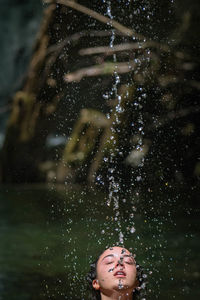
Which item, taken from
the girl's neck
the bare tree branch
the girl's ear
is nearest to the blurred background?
the bare tree branch

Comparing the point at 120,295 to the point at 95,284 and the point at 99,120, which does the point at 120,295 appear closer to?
the point at 95,284

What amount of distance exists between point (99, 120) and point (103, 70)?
0.71m

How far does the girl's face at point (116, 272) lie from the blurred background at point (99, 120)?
291 centimetres

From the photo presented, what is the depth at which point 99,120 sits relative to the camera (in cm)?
805

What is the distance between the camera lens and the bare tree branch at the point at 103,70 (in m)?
7.68

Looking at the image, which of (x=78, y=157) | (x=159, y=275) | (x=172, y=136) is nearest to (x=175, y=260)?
(x=159, y=275)

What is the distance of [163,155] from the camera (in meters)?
7.89

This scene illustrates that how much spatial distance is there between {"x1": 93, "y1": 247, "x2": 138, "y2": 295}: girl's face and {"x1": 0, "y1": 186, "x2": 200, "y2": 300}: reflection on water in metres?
0.93

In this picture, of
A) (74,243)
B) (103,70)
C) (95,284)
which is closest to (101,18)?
(103,70)

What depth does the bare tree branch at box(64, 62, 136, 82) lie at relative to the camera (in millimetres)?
7676

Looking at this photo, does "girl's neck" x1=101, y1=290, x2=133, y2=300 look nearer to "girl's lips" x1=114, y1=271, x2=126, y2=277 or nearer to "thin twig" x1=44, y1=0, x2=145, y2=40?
"girl's lips" x1=114, y1=271, x2=126, y2=277

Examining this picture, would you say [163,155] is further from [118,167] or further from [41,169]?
[41,169]

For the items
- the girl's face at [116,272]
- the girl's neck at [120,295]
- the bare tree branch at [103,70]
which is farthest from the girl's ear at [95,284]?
the bare tree branch at [103,70]

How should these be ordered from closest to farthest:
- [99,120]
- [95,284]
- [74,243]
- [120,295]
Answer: [120,295] < [95,284] < [74,243] < [99,120]
